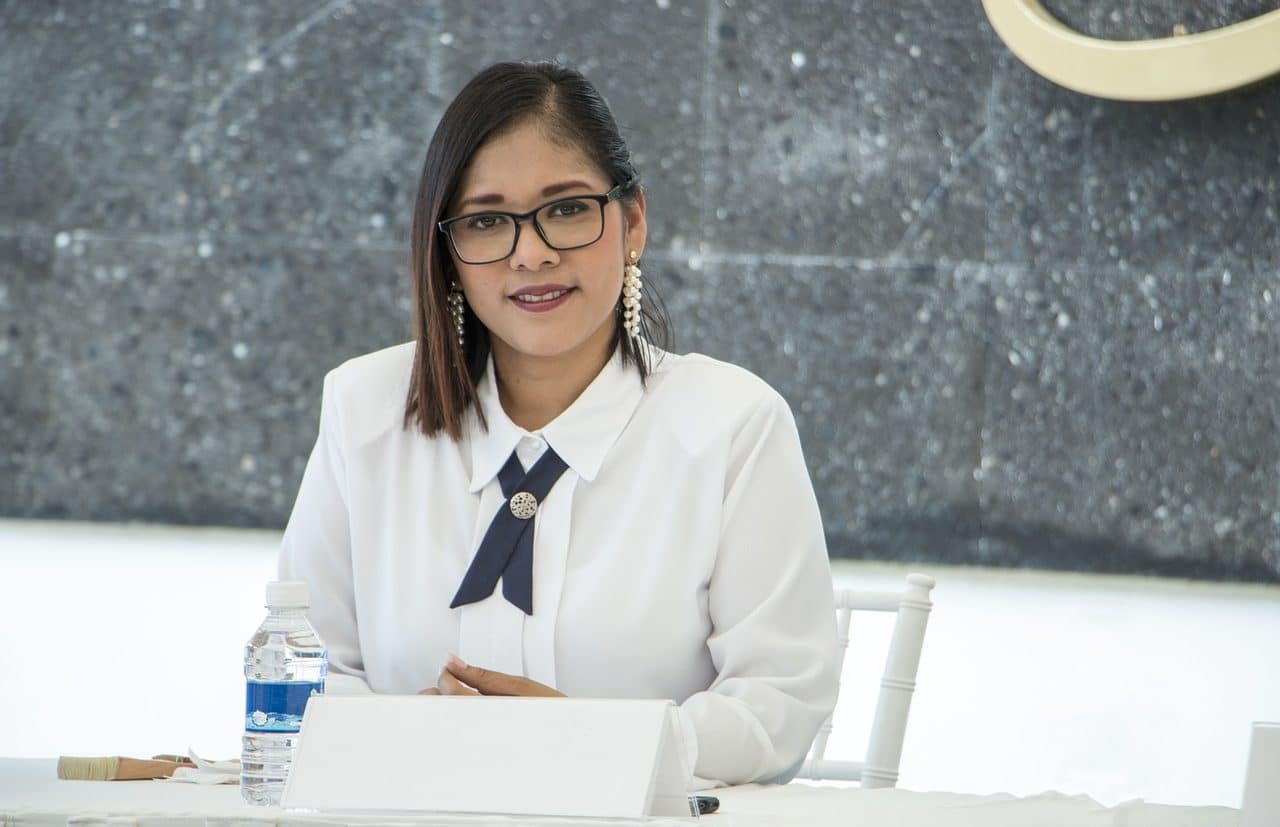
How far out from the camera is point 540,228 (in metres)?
1.69

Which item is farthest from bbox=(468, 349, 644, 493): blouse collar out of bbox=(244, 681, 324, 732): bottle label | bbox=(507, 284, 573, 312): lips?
bbox=(244, 681, 324, 732): bottle label

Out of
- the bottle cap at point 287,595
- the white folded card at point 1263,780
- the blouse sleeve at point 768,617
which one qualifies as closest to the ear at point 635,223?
the blouse sleeve at point 768,617

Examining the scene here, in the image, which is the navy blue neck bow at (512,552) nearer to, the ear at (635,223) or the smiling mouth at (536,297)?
the smiling mouth at (536,297)

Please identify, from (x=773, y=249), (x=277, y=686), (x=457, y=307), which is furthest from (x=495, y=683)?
(x=773, y=249)

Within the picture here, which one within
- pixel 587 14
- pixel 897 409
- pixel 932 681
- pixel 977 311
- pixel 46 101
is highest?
pixel 587 14

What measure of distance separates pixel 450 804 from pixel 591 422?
0.84 m

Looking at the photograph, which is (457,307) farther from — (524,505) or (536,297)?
(524,505)

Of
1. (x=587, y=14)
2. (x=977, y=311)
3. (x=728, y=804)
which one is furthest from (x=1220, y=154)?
(x=728, y=804)

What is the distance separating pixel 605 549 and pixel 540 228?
0.34m

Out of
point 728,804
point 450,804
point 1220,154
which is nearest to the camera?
point 450,804

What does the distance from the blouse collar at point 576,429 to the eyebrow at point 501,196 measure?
0.68ft

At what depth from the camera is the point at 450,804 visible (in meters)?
0.90

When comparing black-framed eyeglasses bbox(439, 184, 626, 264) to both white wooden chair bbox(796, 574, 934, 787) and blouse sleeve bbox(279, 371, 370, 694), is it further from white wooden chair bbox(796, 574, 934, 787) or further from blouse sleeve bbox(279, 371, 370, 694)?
white wooden chair bbox(796, 574, 934, 787)

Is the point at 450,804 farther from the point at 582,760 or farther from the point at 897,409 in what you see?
the point at 897,409
